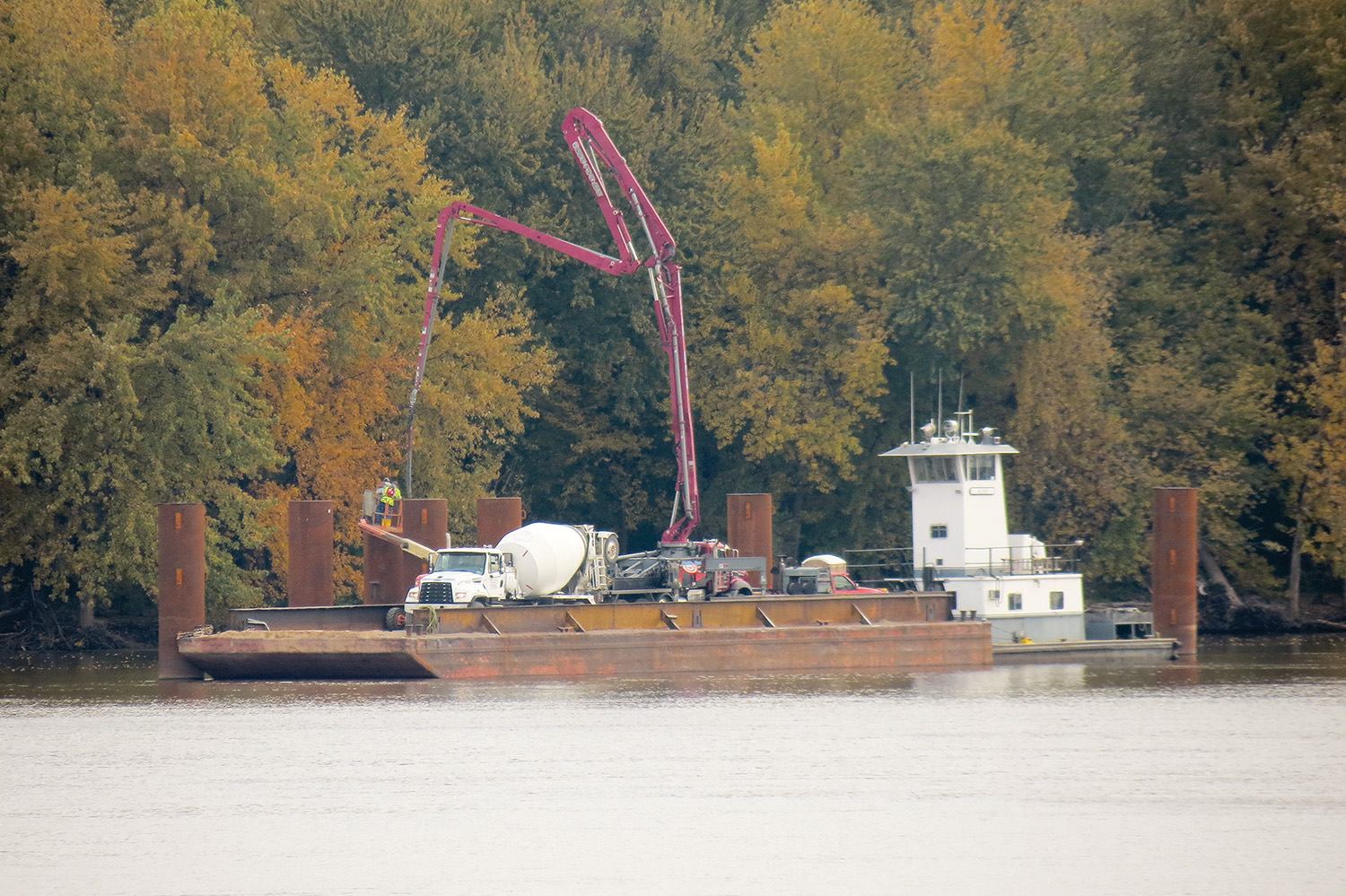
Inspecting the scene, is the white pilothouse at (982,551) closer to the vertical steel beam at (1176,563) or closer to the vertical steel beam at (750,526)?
the vertical steel beam at (1176,563)

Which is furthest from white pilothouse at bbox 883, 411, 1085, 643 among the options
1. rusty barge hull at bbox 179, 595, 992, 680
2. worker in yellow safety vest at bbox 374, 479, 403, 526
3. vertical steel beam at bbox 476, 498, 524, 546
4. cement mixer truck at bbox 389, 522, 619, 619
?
worker in yellow safety vest at bbox 374, 479, 403, 526

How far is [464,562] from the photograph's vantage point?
1449 inches

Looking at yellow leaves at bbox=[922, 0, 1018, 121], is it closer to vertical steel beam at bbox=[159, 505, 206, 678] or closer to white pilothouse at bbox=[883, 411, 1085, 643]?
white pilothouse at bbox=[883, 411, 1085, 643]

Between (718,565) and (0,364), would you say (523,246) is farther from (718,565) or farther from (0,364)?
(718,565)

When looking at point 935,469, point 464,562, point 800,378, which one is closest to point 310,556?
point 464,562

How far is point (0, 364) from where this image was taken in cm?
4528

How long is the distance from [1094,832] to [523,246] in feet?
119

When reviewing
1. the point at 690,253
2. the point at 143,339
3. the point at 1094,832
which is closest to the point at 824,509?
the point at 690,253

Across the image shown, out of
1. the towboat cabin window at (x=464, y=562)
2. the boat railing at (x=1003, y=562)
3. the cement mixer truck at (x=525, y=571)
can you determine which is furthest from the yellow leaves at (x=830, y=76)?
the towboat cabin window at (x=464, y=562)

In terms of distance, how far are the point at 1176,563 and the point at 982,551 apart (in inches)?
191

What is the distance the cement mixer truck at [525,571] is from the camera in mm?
36344

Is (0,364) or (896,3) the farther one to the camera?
(896,3)

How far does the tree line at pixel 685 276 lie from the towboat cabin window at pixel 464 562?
38.1ft

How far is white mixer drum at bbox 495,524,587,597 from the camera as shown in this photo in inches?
1475
